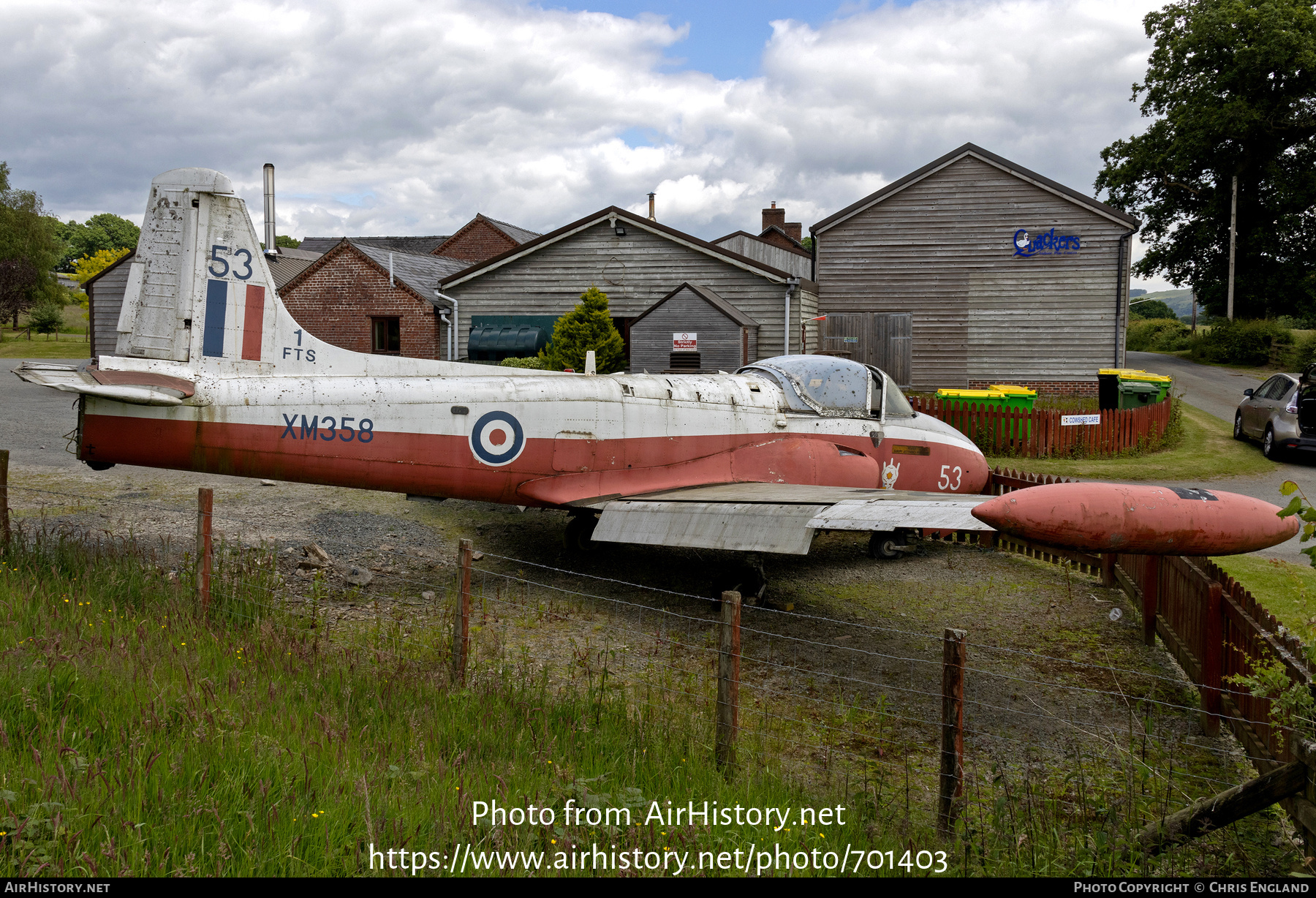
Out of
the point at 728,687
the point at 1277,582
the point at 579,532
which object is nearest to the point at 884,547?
the point at 579,532

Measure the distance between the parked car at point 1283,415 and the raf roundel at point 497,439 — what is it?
17808mm

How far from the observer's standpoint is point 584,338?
77.5 feet

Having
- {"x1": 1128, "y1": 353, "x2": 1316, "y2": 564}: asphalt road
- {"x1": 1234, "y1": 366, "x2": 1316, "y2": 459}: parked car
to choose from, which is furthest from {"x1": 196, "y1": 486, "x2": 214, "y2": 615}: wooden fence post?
{"x1": 1234, "y1": 366, "x2": 1316, "y2": 459}: parked car

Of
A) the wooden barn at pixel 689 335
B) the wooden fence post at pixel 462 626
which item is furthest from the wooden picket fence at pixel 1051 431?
the wooden fence post at pixel 462 626

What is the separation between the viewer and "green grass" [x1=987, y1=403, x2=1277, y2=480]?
17111mm

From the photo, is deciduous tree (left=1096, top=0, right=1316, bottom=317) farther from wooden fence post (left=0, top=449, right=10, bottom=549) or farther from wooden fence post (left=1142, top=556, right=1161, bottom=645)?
wooden fence post (left=0, top=449, right=10, bottom=549)

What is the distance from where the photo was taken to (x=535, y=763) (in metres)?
4.68

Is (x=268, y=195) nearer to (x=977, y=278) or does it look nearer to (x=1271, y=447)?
(x=977, y=278)

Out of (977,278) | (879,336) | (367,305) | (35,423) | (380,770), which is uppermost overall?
(977,278)

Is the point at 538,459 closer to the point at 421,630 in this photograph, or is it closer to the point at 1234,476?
→ the point at 421,630

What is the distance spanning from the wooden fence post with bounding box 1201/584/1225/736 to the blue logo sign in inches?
944

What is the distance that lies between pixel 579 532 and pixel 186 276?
555 centimetres

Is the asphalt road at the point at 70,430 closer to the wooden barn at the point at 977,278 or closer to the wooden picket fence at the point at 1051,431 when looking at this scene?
the wooden picket fence at the point at 1051,431

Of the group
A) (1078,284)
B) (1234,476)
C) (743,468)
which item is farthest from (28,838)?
(1078,284)
